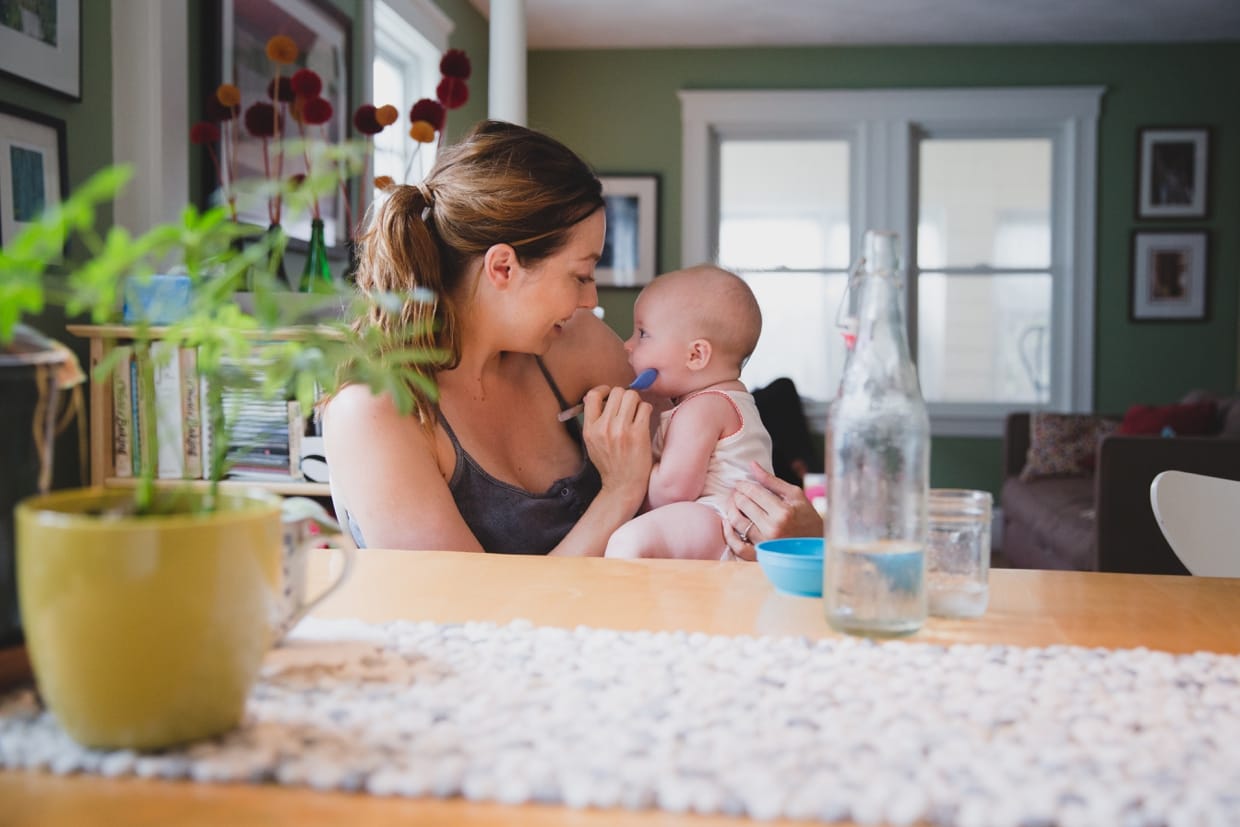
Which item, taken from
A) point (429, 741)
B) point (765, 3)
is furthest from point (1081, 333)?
point (429, 741)

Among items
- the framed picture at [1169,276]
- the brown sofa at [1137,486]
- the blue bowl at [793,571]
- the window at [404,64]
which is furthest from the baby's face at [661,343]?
the framed picture at [1169,276]

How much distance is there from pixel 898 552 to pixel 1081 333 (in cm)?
580

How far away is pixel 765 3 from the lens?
528 cm

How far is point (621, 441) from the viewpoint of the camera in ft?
5.14

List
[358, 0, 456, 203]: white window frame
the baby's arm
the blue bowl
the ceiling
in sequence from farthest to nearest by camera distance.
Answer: the ceiling → [358, 0, 456, 203]: white window frame → the baby's arm → the blue bowl

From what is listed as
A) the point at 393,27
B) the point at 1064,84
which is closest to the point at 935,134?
the point at 1064,84

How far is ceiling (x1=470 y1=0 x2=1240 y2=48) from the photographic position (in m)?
5.30

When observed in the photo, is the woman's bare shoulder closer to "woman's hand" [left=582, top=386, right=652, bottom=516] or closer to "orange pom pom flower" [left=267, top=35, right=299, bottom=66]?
"woman's hand" [left=582, top=386, right=652, bottom=516]

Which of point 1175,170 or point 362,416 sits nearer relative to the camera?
point 362,416

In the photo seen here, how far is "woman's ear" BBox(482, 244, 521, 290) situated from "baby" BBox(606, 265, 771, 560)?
365mm

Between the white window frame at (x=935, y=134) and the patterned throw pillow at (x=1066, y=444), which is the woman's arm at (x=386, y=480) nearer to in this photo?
the patterned throw pillow at (x=1066, y=444)

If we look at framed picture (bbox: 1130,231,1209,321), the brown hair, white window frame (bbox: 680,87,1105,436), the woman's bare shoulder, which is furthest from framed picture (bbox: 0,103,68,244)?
framed picture (bbox: 1130,231,1209,321)

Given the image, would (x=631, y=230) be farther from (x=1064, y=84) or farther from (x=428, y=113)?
(x=428, y=113)

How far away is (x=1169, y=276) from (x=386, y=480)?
581cm
